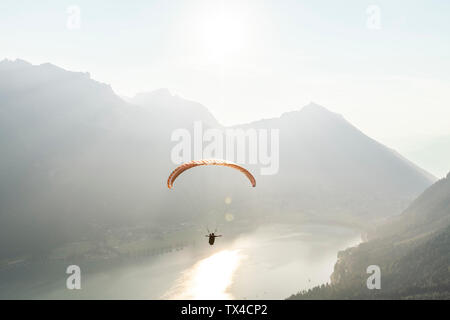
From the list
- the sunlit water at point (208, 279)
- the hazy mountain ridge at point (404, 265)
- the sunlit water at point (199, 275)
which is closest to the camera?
the hazy mountain ridge at point (404, 265)

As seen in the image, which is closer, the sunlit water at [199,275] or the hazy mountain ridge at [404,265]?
the hazy mountain ridge at [404,265]

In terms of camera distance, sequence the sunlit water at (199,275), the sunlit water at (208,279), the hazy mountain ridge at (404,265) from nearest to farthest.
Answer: the hazy mountain ridge at (404,265), the sunlit water at (208,279), the sunlit water at (199,275)

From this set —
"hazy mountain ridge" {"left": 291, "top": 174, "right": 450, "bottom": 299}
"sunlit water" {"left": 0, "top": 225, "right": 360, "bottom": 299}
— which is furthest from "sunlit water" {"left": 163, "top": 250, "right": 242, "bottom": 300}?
"hazy mountain ridge" {"left": 291, "top": 174, "right": 450, "bottom": 299}

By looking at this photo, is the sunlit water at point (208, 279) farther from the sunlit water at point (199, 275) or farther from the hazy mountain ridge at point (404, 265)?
the hazy mountain ridge at point (404, 265)

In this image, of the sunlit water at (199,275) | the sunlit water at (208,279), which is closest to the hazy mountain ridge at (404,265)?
the sunlit water at (199,275)

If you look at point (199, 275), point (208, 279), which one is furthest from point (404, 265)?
point (199, 275)

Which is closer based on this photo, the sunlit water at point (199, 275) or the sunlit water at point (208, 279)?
the sunlit water at point (208, 279)

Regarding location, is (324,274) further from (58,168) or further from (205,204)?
(58,168)

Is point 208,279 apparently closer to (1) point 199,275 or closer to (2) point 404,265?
(1) point 199,275
